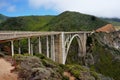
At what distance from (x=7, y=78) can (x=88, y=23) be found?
472 ft

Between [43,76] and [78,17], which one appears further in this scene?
[78,17]

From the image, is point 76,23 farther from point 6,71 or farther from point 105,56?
point 6,71

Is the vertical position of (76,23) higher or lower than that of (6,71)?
higher

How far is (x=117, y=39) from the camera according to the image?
496 ft

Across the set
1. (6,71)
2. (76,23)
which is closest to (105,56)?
(76,23)

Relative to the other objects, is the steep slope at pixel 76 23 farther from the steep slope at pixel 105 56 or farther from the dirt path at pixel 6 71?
the dirt path at pixel 6 71

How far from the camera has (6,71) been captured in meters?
33.9

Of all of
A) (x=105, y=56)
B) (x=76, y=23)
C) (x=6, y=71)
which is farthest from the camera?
(x=76, y=23)

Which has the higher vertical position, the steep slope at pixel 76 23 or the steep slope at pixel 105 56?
the steep slope at pixel 76 23

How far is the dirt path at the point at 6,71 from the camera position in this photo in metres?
32.2

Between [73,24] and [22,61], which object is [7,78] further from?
[73,24]

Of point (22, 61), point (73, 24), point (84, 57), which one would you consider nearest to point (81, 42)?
point (84, 57)

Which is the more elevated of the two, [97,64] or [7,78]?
[7,78]

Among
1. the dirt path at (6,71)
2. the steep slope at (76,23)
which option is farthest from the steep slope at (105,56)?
the dirt path at (6,71)
